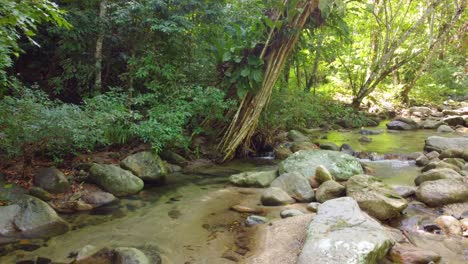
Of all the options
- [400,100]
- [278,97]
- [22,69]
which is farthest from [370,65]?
[22,69]

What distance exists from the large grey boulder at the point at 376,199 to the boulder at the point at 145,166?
9.34 ft

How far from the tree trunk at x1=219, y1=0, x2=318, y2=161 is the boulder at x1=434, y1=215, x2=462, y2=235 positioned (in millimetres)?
3834

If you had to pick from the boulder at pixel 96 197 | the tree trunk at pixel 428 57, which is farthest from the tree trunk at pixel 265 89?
the tree trunk at pixel 428 57

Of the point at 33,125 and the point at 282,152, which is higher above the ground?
the point at 33,125

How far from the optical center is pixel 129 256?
3.01 meters

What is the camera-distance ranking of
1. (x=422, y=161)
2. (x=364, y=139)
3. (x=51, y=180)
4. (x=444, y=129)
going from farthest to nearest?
(x=444, y=129), (x=364, y=139), (x=422, y=161), (x=51, y=180)

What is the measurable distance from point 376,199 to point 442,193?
1061mm

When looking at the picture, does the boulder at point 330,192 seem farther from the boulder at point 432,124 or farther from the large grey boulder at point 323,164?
the boulder at point 432,124

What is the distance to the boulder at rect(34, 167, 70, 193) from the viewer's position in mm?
4504

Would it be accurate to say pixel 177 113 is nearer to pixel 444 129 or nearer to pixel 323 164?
pixel 323 164

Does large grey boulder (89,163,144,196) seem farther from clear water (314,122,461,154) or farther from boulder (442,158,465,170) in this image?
clear water (314,122,461,154)

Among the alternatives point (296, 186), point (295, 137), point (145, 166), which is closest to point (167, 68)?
point (145, 166)

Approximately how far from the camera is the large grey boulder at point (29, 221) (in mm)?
3525

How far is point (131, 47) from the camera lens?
6863 mm
